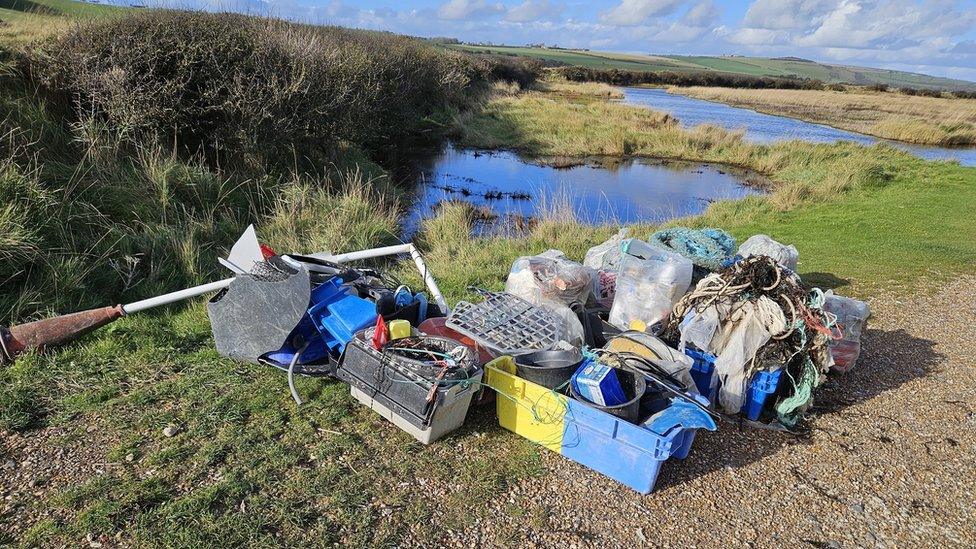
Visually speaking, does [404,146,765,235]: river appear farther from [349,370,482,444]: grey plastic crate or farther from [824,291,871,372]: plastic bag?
[349,370,482,444]: grey plastic crate

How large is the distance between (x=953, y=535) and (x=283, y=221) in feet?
23.8

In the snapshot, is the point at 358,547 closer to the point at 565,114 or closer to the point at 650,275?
the point at 650,275

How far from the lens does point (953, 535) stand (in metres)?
3.01

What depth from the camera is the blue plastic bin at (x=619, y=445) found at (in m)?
2.99

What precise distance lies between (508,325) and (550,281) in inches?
35.6

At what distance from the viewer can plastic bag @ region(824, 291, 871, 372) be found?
179 inches

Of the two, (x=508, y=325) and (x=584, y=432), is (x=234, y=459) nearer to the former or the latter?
(x=508, y=325)

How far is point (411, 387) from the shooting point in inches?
128

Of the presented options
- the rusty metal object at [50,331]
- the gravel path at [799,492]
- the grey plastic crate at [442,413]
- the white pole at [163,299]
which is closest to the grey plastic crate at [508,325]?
the grey plastic crate at [442,413]

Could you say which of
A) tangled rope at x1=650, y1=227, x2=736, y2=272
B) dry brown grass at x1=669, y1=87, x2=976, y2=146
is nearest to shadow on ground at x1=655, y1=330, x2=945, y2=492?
tangled rope at x1=650, y1=227, x2=736, y2=272

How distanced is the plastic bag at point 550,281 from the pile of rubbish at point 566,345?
0.01m

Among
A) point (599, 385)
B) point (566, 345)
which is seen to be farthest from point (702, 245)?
point (599, 385)

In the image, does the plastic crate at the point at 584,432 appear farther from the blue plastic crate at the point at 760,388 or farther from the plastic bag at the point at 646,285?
the plastic bag at the point at 646,285

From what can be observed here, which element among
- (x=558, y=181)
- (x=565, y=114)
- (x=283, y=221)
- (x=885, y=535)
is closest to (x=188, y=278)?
(x=283, y=221)
